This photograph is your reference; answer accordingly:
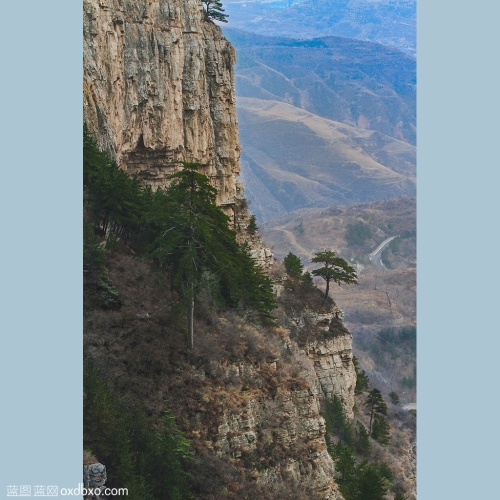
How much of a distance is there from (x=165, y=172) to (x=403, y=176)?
10064cm

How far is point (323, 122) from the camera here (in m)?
148

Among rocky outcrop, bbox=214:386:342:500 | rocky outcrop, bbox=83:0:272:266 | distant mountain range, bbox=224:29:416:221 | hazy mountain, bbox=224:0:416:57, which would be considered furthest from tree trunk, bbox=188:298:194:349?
distant mountain range, bbox=224:29:416:221

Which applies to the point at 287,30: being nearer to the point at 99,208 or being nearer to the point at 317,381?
the point at 317,381

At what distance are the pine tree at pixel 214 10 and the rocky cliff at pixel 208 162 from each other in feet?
4.41

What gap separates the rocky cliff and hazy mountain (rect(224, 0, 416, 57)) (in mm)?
45465

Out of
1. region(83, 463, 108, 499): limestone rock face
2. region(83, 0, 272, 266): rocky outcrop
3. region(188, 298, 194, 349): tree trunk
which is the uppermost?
region(83, 0, 272, 266): rocky outcrop

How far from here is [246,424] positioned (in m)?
19.7

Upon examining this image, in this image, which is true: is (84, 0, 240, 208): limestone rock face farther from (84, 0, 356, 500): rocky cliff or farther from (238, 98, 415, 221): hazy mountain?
(238, 98, 415, 221): hazy mountain

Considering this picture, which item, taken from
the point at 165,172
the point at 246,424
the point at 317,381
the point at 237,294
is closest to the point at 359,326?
the point at 317,381

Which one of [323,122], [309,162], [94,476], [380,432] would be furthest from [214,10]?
[323,122]

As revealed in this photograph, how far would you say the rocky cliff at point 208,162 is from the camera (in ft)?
64.4

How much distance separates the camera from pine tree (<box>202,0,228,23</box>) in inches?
1517

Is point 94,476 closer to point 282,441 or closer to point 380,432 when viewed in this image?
point 282,441

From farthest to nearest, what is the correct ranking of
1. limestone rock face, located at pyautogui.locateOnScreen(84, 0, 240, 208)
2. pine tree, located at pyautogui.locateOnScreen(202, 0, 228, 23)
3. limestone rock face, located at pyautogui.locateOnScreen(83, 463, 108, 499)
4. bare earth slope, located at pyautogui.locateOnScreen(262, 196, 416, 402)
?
bare earth slope, located at pyautogui.locateOnScreen(262, 196, 416, 402) → pine tree, located at pyautogui.locateOnScreen(202, 0, 228, 23) → limestone rock face, located at pyautogui.locateOnScreen(84, 0, 240, 208) → limestone rock face, located at pyautogui.locateOnScreen(83, 463, 108, 499)
